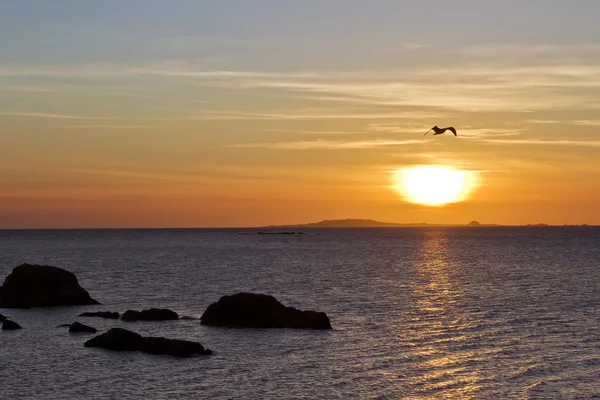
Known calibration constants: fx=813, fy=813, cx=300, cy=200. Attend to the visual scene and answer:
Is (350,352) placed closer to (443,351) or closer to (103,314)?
(443,351)

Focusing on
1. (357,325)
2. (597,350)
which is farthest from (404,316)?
(597,350)

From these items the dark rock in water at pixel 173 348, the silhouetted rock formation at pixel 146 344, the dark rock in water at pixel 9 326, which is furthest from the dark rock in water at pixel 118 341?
the dark rock in water at pixel 9 326

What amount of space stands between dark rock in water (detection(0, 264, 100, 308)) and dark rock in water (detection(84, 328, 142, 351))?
22.5m

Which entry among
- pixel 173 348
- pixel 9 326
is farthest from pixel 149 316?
pixel 173 348

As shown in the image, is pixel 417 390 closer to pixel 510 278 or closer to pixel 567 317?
pixel 567 317

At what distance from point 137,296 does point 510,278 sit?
47530 mm

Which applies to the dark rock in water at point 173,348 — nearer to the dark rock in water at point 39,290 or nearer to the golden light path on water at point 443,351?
the golden light path on water at point 443,351

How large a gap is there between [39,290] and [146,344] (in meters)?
26.8

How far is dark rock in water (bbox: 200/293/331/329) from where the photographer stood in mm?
51625

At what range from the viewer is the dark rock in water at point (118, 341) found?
141 ft

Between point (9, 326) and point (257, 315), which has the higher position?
point (257, 315)

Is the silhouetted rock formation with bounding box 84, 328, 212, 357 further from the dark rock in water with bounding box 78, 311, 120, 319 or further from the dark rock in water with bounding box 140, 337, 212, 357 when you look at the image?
the dark rock in water with bounding box 78, 311, 120, 319

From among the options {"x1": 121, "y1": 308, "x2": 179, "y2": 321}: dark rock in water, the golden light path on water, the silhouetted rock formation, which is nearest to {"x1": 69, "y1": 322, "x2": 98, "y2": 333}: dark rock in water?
the silhouetted rock formation

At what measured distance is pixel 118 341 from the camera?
43.2m
